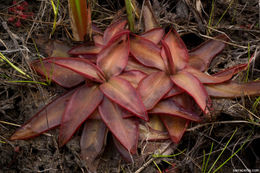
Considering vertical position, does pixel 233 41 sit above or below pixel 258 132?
above

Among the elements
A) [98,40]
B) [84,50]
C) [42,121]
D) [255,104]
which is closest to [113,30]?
[98,40]

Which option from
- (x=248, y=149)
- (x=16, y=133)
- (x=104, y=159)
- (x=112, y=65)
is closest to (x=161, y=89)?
(x=112, y=65)

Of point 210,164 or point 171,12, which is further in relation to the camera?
point 171,12

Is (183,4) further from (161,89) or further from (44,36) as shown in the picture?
(44,36)

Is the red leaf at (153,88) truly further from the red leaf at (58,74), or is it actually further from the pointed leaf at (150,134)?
the red leaf at (58,74)

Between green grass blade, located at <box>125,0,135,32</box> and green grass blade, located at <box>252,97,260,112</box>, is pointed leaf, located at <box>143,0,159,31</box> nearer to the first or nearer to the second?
green grass blade, located at <box>125,0,135,32</box>

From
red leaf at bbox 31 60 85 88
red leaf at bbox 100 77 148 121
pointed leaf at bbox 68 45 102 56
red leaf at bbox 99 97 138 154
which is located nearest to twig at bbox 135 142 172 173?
red leaf at bbox 99 97 138 154

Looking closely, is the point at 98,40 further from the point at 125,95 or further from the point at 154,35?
the point at 125,95
